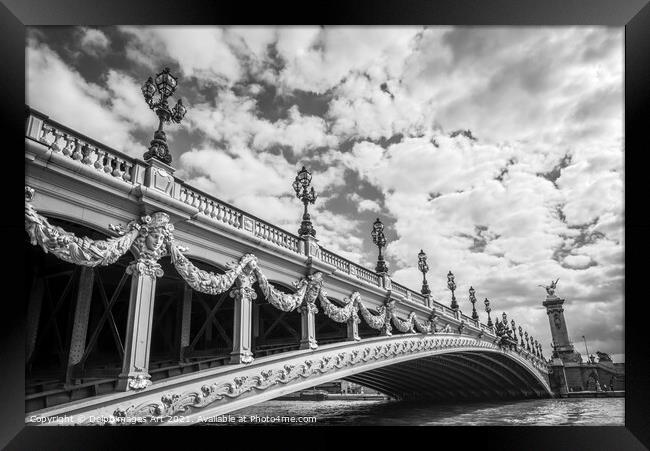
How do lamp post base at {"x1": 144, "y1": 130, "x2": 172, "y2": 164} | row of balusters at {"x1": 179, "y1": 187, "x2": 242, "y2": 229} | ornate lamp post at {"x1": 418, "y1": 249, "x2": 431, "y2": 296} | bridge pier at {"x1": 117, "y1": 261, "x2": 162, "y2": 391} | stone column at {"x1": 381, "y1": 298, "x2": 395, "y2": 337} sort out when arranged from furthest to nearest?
ornate lamp post at {"x1": 418, "y1": 249, "x2": 431, "y2": 296} < stone column at {"x1": 381, "y1": 298, "x2": 395, "y2": 337} < row of balusters at {"x1": 179, "y1": 187, "x2": 242, "y2": 229} < lamp post base at {"x1": 144, "y1": 130, "x2": 172, "y2": 164} < bridge pier at {"x1": 117, "y1": 261, "x2": 162, "y2": 391}

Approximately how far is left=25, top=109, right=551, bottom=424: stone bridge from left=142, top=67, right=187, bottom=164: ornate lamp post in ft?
1.15

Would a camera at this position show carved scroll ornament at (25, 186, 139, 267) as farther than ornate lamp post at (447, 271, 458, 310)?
No

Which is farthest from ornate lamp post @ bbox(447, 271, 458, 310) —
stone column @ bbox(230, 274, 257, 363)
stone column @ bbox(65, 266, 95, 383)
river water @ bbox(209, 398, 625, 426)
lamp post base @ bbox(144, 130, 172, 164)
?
stone column @ bbox(65, 266, 95, 383)

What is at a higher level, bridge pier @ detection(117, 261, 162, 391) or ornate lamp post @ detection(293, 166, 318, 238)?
ornate lamp post @ detection(293, 166, 318, 238)

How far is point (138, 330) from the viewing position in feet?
25.2

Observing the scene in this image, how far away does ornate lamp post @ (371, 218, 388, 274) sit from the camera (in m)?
16.9

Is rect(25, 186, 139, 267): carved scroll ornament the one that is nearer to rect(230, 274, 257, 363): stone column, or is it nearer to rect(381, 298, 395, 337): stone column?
rect(230, 274, 257, 363): stone column

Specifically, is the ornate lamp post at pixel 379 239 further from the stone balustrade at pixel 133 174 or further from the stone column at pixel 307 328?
the stone column at pixel 307 328

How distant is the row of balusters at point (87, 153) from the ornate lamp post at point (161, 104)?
632 millimetres

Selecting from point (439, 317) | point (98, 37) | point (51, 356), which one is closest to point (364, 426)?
point (51, 356)
